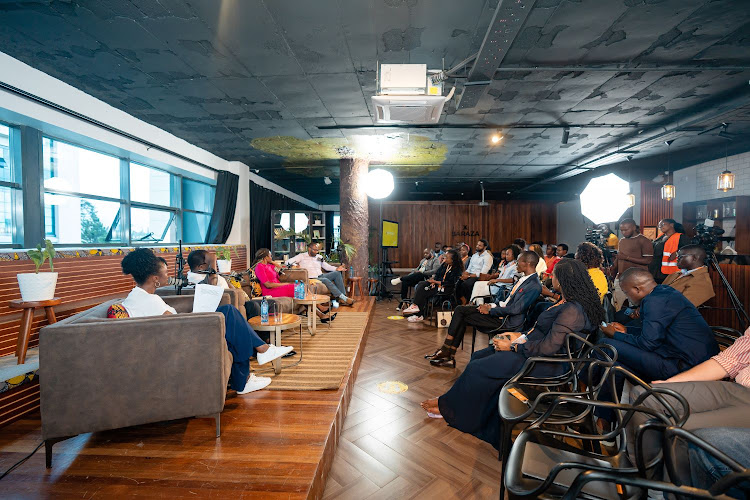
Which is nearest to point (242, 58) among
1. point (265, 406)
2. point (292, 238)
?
point (265, 406)

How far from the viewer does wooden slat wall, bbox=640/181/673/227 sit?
Result: 758cm

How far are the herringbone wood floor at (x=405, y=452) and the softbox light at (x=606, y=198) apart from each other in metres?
6.74

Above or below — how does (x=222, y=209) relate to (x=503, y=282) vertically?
above

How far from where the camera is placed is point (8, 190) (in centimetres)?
311

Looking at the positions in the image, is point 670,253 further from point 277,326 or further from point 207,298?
point 207,298

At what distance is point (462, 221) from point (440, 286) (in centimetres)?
732

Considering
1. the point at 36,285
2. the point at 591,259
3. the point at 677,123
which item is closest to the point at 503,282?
the point at 591,259

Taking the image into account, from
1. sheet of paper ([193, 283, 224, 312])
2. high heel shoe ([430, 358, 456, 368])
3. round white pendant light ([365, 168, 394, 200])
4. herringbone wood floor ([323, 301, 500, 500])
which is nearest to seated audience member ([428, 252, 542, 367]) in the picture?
high heel shoe ([430, 358, 456, 368])

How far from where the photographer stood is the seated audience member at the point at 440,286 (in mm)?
5328

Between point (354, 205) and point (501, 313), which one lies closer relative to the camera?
point (501, 313)

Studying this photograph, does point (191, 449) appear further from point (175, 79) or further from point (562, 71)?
point (562, 71)

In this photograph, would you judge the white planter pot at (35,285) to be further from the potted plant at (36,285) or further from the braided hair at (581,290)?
the braided hair at (581,290)

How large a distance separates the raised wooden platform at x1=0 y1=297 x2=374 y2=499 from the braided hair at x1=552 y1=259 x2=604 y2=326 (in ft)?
5.41

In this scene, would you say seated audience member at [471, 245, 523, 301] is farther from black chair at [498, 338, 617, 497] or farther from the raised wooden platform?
the raised wooden platform
